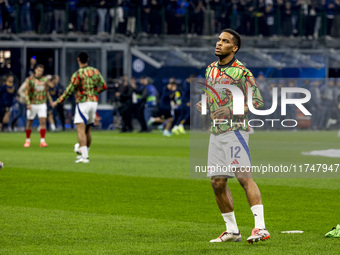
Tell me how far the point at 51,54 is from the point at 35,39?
3.21 feet

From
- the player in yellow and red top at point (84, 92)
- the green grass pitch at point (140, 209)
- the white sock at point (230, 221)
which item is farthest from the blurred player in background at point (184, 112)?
the white sock at point (230, 221)

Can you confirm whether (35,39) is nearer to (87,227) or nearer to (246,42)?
(246,42)

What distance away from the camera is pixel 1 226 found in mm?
10797

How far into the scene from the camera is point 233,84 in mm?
9273


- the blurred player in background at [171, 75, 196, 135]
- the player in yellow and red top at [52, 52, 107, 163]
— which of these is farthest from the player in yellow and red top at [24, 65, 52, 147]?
the blurred player in background at [171, 75, 196, 135]

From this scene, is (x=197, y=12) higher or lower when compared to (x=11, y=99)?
higher

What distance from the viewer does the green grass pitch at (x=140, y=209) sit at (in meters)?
9.41

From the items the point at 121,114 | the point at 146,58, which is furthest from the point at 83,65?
the point at 146,58

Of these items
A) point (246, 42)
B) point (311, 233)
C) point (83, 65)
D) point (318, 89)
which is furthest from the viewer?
point (246, 42)

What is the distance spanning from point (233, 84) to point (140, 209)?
3.93m

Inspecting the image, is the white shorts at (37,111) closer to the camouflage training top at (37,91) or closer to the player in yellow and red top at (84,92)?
the camouflage training top at (37,91)

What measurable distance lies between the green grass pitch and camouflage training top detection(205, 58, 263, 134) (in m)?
1.19

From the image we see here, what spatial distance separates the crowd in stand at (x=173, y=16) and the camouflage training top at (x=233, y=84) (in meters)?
33.7

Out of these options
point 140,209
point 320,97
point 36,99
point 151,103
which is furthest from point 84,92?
point 320,97
